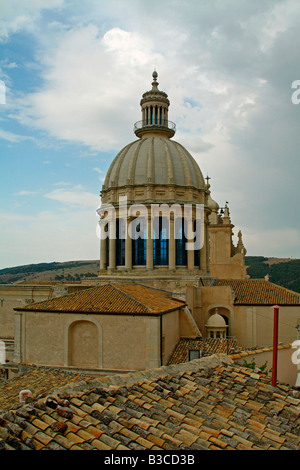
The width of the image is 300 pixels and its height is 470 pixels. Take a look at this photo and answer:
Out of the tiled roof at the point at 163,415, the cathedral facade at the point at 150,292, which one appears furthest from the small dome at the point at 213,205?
the tiled roof at the point at 163,415

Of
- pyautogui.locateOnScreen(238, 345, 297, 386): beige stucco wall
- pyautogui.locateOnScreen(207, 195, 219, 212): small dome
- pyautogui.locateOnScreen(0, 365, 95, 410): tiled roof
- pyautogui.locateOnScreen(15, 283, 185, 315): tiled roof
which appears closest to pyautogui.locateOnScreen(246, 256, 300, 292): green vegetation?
pyautogui.locateOnScreen(207, 195, 219, 212): small dome

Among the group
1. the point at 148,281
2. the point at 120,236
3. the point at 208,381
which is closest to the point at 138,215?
the point at 120,236

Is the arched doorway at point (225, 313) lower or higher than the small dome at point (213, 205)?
lower

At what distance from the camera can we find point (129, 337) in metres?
20.3

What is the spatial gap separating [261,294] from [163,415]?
2419 cm

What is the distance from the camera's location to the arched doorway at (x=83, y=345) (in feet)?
69.2

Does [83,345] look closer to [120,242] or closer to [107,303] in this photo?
[107,303]

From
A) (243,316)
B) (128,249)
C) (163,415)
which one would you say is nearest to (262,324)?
(243,316)

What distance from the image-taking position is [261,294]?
30453 millimetres

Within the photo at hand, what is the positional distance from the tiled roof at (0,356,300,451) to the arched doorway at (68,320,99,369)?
1172cm

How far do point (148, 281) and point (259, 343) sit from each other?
8525mm

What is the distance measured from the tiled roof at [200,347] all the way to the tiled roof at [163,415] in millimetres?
11816

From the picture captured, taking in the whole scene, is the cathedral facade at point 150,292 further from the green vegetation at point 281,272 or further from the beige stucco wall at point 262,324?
the green vegetation at point 281,272

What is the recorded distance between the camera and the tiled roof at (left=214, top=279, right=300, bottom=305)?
1150 inches
